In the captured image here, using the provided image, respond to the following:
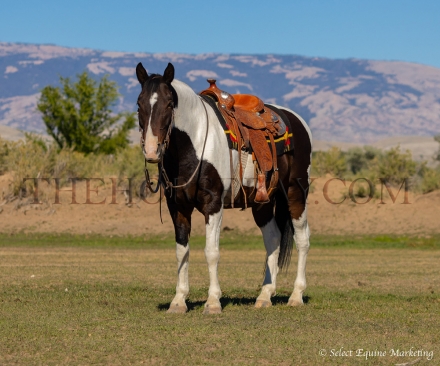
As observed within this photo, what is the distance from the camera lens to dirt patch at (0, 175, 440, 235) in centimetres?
2806

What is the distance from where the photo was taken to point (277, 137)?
35.2 feet

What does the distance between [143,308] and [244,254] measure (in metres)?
11.9

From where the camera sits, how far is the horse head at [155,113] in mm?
8641

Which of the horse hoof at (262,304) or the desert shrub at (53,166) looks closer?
the horse hoof at (262,304)

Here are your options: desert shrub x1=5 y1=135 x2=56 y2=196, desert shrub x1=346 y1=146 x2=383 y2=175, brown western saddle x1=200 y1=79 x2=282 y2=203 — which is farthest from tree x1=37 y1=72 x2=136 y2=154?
brown western saddle x1=200 y1=79 x2=282 y2=203

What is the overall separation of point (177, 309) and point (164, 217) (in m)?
20.2

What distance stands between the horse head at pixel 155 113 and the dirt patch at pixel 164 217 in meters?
18.6

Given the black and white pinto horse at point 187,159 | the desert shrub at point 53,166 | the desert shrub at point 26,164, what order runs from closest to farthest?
the black and white pinto horse at point 187,159
the desert shrub at point 26,164
the desert shrub at point 53,166

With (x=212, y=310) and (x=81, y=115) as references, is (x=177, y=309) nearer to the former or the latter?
(x=212, y=310)

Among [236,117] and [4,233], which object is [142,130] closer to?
[236,117]

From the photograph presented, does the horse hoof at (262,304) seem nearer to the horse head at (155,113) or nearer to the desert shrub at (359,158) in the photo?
the horse head at (155,113)

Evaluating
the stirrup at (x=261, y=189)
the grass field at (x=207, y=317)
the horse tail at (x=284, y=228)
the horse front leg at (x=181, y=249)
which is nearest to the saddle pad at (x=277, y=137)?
the stirrup at (x=261, y=189)

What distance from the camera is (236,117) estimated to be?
401 inches

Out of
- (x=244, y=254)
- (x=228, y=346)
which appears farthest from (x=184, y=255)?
(x=244, y=254)
